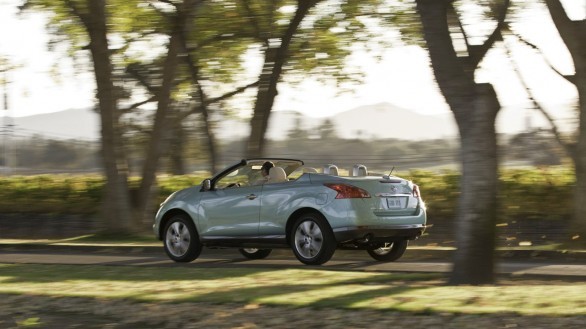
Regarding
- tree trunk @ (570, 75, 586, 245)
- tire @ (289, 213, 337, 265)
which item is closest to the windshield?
tire @ (289, 213, 337, 265)

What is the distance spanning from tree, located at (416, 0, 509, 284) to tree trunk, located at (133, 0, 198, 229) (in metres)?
11.8

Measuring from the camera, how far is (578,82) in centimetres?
1880

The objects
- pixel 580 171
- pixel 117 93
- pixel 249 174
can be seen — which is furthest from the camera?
pixel 117 93

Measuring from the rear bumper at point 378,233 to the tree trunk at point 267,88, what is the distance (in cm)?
759

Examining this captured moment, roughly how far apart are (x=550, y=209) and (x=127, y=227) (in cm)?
915

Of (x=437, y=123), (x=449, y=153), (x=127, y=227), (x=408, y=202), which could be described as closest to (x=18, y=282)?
(x=408, y=202)

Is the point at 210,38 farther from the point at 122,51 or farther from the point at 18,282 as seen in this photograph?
the point at 18,282

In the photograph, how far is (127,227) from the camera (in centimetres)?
2384

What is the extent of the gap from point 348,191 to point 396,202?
0.85 metres

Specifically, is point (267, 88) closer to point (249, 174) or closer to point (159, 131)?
point (159, 131)

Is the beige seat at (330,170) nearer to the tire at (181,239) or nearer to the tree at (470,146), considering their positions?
the tire at (181,239)

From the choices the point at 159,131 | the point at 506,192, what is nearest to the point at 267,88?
the point at 159,131

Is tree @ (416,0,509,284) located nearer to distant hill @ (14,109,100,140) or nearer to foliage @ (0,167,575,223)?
foliage @ (0,167,575,223)

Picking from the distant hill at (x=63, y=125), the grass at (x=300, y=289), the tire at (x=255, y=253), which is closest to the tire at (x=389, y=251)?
the tire at (x=255, y=253)
